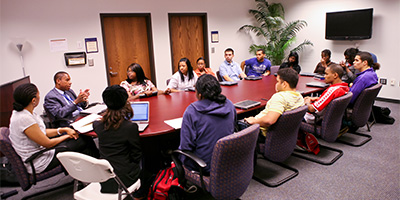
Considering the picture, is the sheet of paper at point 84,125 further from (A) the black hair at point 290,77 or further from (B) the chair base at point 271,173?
(A) the black hair at point 290,77

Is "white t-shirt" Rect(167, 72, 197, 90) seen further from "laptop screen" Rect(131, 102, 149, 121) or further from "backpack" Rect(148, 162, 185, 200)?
"backpack" Rect(148, 162, 185, 200)

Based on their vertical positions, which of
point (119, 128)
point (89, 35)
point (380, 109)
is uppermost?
point (89, 35)

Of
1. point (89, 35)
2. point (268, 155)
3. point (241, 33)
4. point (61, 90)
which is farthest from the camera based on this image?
point (241, 33)

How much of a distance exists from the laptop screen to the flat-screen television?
5074 mm

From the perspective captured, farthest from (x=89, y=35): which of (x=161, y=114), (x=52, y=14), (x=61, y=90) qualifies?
(x=161, y=114)

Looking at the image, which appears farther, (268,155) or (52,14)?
(52,14)

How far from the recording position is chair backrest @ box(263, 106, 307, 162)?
94.6 inches

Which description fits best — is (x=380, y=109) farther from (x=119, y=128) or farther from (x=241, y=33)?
(x=119, y=128)

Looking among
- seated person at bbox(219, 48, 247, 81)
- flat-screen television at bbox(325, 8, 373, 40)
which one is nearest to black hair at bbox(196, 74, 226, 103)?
seated person at bbox(219, 48, 247, 81)

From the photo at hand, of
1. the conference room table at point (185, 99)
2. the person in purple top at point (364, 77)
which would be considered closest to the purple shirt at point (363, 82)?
the person in purple top at point (364, 77)

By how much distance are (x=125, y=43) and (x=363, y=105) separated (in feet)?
14.1

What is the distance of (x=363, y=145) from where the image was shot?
3578 mm

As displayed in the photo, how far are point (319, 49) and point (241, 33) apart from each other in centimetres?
190

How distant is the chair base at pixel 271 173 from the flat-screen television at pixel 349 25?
4.03 metres
